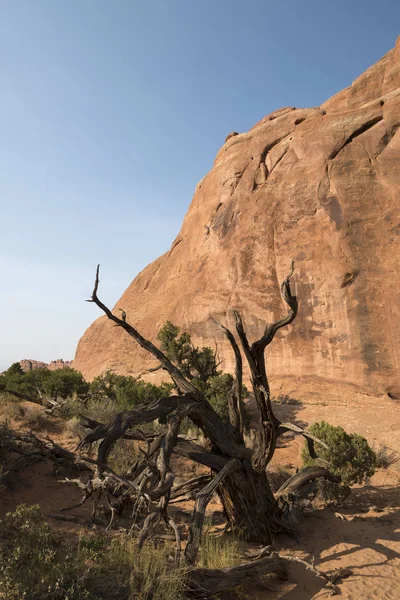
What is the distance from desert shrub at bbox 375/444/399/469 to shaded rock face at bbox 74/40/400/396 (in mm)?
7218

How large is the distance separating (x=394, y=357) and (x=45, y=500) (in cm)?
1769

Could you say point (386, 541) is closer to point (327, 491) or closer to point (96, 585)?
point (327, 491)

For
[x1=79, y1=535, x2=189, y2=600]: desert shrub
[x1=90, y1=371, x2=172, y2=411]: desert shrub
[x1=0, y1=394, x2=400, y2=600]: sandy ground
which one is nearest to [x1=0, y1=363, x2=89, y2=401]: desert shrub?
[x1=90, y1=371, x2=172, y2=411]: desert shrub

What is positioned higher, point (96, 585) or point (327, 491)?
point (96, 585)

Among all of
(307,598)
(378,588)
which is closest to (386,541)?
(378,588)

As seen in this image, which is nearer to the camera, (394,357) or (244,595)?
(244,595)

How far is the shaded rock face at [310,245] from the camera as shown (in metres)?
20.0

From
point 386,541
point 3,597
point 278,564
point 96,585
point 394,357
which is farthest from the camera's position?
point 394,357

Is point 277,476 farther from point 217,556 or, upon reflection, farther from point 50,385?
point 50,385

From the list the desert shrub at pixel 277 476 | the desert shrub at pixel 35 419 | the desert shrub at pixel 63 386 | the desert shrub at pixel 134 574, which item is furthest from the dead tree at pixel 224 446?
the desert shrub at pixel 63 386

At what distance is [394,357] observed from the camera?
1891 centimetres

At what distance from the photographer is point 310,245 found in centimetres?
2228

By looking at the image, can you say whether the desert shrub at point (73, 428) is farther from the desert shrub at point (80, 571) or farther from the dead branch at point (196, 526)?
the dead branch at point (196, 526)

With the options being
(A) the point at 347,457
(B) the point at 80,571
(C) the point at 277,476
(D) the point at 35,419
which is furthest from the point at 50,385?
(B) the point at 80,571
